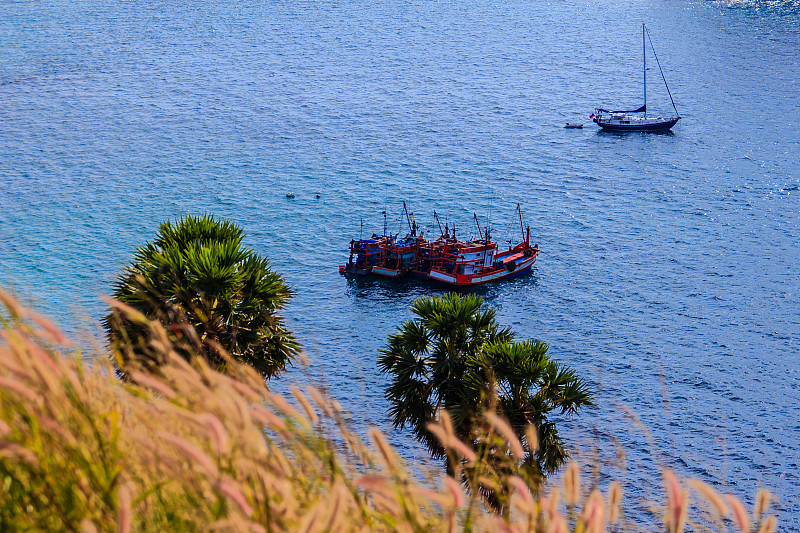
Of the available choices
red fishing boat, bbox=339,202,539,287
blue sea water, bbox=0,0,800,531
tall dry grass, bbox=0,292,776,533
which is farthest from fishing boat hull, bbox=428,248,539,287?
tall dry grass, bbox=0,292,776,533

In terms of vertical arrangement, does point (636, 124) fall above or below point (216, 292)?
below

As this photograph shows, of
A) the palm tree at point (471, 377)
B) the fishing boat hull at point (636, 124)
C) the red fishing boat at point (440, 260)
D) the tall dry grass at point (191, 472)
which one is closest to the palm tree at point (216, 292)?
the palm tree at point (471, 377)

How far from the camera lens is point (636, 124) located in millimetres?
129125

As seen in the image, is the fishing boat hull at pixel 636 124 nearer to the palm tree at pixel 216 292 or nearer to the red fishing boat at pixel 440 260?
the red fishing boat at pixel 440 260

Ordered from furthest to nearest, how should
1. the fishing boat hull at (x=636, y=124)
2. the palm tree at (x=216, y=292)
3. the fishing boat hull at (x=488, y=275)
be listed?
the fishing boat hull at (x=636, y=124) < the fishing boat hull at (x=488, y=275) < the palm tree at (x=216, y=292)

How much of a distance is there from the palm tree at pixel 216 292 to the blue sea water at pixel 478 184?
418 cm

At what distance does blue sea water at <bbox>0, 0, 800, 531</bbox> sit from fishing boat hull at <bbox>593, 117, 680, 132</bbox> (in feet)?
6.03

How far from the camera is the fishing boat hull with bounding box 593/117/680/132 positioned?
419ft

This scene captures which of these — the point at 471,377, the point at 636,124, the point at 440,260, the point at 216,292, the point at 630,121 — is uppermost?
the point at 216,292

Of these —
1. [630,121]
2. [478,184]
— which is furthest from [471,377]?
[630,121]

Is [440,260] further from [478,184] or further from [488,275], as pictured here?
[478,184]

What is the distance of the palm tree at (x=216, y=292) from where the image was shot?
78.2 ft

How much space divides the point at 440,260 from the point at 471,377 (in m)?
51.5

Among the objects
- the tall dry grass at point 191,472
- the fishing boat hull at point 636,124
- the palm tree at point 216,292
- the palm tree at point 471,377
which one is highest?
the tall dry grass at point 191,472
